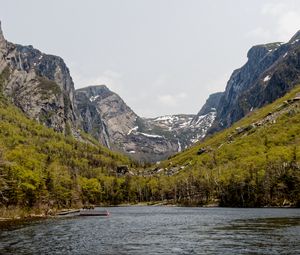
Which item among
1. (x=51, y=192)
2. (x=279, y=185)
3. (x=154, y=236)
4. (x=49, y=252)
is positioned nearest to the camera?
(x=49, y=252)

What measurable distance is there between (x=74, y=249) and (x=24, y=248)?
21.3 ft

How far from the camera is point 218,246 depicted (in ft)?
202

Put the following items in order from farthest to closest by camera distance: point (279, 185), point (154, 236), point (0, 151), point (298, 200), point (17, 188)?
1. point (279, 185)
2. point (298, 200)
3. point (17, 188)
4. point (0, 151)
5. point (154, 236)

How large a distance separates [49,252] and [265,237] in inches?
1345

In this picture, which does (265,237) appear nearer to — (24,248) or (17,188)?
(24,248)

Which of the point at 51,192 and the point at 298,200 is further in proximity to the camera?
the point at 298,200

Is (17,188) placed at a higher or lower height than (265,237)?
higher

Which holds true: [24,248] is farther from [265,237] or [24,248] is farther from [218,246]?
[265,237]

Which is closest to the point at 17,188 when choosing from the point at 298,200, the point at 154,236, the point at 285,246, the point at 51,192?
the point at 51,192

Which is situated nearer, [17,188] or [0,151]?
[0,151]

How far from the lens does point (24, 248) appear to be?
194 feet

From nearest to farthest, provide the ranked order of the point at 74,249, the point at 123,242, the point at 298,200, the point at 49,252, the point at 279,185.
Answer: the point at 49,252 < the point at 74,249 < the point at 123,242 < the point at 298,200 < the point at 279,185

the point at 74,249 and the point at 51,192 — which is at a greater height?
the point at 51,192

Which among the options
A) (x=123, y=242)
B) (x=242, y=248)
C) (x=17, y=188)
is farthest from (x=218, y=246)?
(x=17, y=188)
